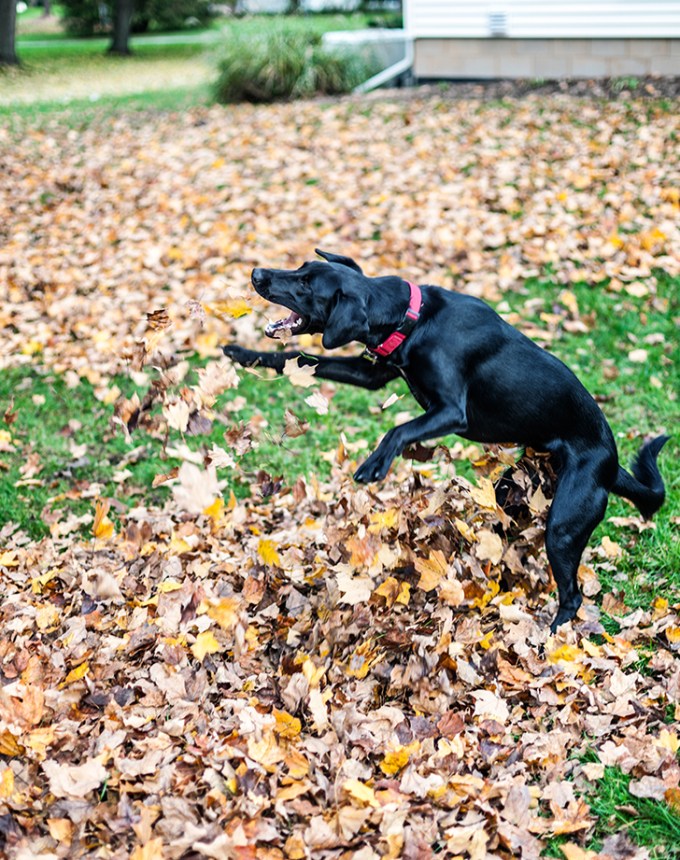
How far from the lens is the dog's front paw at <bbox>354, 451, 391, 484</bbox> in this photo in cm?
352

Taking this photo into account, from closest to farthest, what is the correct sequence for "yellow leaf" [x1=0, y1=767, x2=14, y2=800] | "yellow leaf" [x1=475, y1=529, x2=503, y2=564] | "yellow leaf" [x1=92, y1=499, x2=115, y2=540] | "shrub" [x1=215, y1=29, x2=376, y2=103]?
"yellow leaf" [x1=0, y1=767, x2=14, y2=800], "yellow leaf" [x1=475, y1=529, x2=503, y2=564], "yellow leaf" [x1=92, y1=499, x2=115, y2=540], "shrub" [x1=215, y1=29, x2=376, y2=103]

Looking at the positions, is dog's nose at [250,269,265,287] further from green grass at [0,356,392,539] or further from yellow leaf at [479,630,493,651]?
yellow leaf at [479,630,493,651]

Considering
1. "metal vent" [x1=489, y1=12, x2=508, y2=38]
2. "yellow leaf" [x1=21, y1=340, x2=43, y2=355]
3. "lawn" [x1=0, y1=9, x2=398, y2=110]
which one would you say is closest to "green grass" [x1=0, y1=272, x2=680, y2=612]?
"yellow leaf" [x1=21, y1=340, x2=43, y2=355]

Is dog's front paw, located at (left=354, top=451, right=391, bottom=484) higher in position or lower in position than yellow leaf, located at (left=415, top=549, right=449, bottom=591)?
higher

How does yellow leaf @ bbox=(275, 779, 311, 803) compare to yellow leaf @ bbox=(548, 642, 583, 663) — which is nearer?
yellow leaf @ bbox=(275, 779, 311, 803)

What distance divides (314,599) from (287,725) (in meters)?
0.81

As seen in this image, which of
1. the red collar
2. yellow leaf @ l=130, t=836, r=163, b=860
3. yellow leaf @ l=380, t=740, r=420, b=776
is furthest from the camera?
the red collar

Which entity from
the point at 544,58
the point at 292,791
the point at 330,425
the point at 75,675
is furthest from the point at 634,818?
the point at 544,58

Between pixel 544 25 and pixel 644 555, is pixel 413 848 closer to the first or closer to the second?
pixel 644 555

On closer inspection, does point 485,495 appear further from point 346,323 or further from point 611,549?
point 611,549

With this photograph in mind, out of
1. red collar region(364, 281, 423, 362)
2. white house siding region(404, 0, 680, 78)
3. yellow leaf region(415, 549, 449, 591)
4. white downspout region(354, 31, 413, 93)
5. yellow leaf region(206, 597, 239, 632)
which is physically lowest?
yellow leaf region(206, 597, 239, 632)

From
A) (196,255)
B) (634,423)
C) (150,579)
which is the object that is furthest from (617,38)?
(150,579)

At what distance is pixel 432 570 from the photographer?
12.6ft

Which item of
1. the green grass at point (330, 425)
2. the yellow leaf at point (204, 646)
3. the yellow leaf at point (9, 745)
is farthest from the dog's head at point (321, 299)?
the yellow leaf at point (9, 745)
